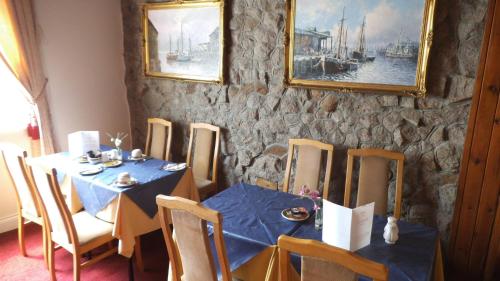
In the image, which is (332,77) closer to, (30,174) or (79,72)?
(30,174)

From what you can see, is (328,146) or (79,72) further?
(79,72)

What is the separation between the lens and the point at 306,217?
1.87 m

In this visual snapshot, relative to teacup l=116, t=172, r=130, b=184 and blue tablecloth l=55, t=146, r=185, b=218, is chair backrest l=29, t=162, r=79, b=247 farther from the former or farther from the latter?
teacup l=116, t=172, r=130, b=184

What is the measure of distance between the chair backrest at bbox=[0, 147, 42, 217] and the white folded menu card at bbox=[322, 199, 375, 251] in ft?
6.24

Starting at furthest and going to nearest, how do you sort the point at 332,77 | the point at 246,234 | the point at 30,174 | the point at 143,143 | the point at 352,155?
the point at 143,143 → the point at 332,77 → the point at 352,155 → the point at 30,174 → the point at 246,234

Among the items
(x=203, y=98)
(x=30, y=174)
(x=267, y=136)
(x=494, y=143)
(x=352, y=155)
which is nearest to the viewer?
(x=494, y=143)

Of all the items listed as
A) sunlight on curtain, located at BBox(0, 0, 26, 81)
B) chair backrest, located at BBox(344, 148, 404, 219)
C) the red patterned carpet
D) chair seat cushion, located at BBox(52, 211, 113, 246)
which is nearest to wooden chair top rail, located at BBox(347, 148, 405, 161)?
chair backrest, located at BBox(344, 148, 404, 219)

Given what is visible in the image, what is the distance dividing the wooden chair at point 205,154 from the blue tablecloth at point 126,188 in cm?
55

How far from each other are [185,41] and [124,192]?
164 cm

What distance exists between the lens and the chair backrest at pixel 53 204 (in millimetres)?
1980

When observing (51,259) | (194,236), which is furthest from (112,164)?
(194,236)

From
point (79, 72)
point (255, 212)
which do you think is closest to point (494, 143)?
point (255, 212)

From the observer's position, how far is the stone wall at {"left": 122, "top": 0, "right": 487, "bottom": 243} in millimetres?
2121

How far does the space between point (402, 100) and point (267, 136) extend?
1082 millimetres
